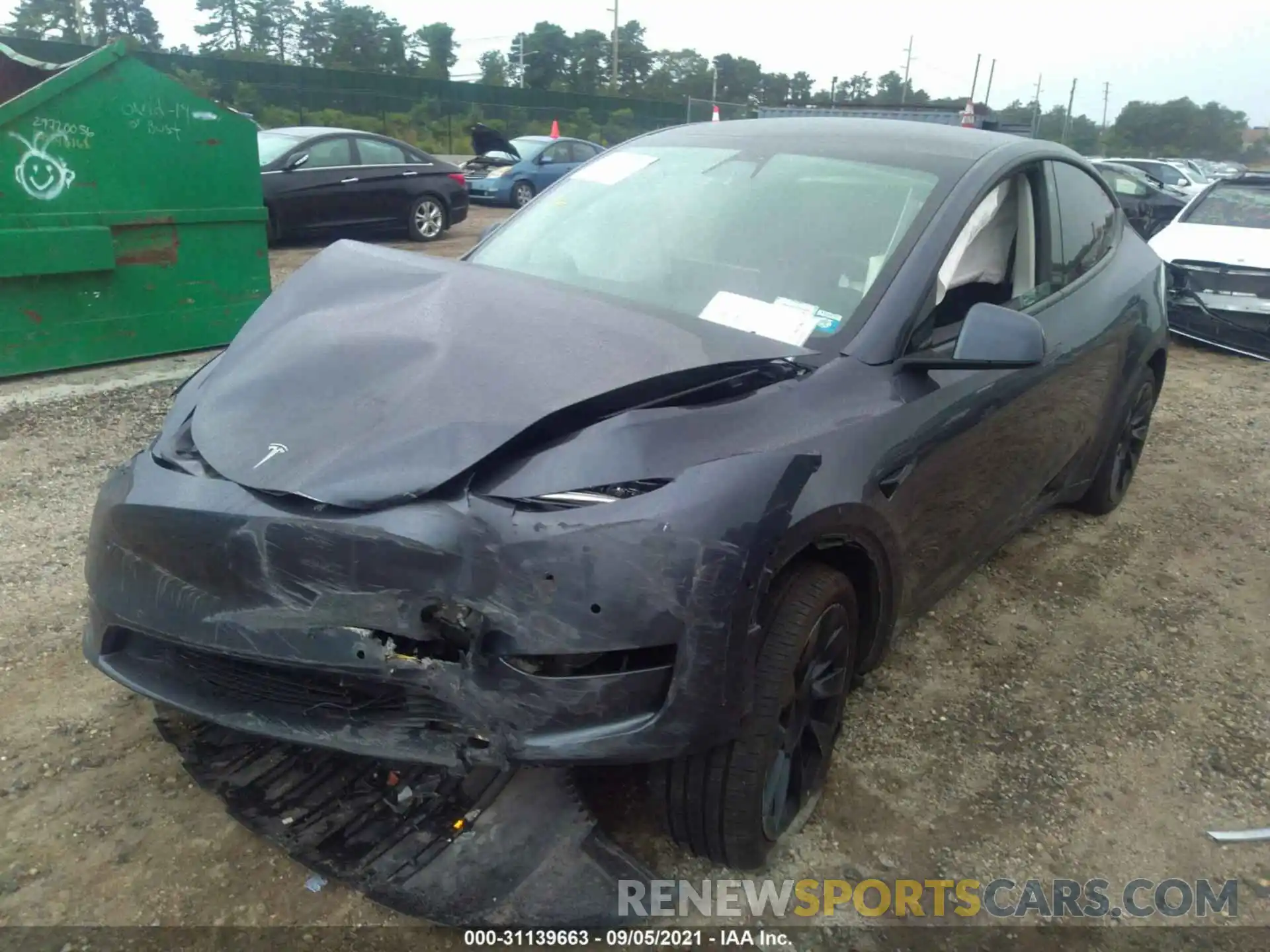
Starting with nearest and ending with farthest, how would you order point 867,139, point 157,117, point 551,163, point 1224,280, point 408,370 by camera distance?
point 408,370, point 867,139, point 157,117, point 1224,280, point 551,163

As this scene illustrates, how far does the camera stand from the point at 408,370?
86.4 inches

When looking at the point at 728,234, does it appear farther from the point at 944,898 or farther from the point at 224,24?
the point at 224,24

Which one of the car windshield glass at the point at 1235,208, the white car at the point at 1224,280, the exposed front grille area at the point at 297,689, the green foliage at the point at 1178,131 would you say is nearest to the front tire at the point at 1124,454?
the exposed front grille area at the point at 297,689

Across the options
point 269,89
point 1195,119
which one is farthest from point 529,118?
point 1195,119

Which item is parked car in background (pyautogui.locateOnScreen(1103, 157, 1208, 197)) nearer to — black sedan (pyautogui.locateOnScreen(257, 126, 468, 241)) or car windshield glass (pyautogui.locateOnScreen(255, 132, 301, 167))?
black sedan (pyautogui.locateOnScreen(257, 126, 468, 241))

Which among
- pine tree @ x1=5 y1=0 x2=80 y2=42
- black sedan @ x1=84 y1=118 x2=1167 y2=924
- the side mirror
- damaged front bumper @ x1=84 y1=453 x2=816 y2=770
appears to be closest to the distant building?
black sedan @ x1=84 y1=118 x2=1167 y2=924

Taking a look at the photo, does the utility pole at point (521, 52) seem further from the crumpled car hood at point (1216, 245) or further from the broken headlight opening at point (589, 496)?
the broken headlight opening at point (589, 496)

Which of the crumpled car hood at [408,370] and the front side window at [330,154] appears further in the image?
the front side window at [330,154]

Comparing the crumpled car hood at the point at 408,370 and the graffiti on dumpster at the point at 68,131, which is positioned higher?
the graffiti on dumpster at the point at 68,131

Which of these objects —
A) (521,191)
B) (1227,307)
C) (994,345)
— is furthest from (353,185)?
(994,345)

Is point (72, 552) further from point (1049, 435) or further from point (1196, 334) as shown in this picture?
point (1196, 334)

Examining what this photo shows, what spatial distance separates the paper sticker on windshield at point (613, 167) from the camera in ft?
11.0

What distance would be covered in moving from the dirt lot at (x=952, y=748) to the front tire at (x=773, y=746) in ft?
0.58

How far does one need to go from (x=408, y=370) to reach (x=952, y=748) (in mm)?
1937
